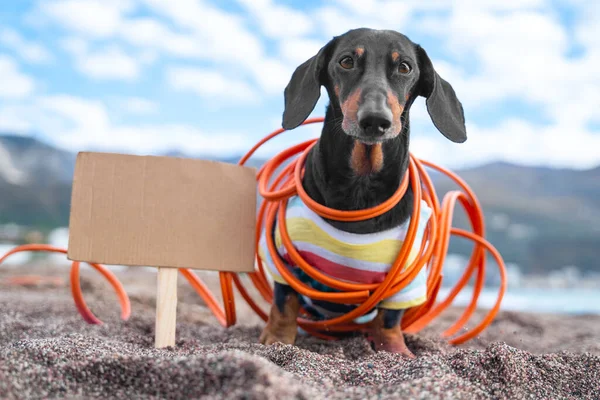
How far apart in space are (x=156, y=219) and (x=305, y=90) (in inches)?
31.1

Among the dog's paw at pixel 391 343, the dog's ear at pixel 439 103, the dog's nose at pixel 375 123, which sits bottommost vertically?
the dog's paw at pixel 391 343

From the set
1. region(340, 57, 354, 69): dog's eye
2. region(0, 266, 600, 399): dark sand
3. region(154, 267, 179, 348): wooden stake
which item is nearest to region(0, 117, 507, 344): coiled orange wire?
region(0, 266, 600, 399): dark sand

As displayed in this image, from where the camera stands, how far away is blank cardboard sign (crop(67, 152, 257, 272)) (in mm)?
2363

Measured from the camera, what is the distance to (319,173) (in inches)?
93.5

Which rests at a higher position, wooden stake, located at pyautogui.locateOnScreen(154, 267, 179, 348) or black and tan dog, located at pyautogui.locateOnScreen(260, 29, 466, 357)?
black and tan dog, located at pyautogui.locateOnScreen(260, 29, 466, 357)

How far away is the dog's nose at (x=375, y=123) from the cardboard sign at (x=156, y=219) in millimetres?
786

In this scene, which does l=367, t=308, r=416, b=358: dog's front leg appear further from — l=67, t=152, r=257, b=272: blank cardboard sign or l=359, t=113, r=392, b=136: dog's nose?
l=359, t=113, r=392, b=136: dog's nose

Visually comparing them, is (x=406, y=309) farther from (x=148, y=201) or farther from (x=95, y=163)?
(x=95, y=163)

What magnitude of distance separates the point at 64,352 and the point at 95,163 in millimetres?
962

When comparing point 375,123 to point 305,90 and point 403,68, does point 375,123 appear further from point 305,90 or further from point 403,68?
point 305,90

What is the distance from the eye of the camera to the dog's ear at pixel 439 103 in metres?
2.33

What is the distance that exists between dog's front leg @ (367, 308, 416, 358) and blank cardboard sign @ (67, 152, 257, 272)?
0.60 m

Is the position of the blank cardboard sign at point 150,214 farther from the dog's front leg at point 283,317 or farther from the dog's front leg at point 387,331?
the dog's front leg at point 387,331

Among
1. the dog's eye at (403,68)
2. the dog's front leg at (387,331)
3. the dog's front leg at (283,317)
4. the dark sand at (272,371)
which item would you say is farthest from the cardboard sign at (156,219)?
the dog's eye at (403,68)
